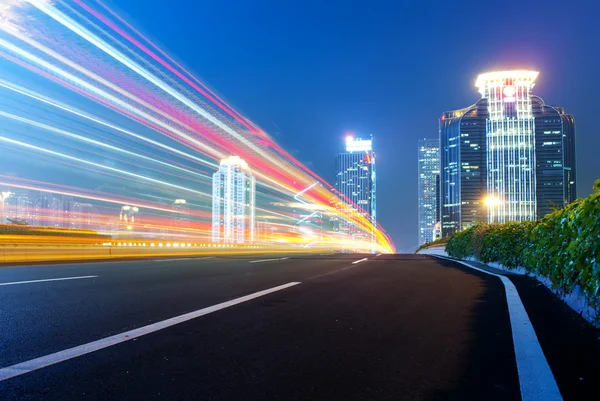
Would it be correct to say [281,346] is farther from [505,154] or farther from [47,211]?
[505,154]

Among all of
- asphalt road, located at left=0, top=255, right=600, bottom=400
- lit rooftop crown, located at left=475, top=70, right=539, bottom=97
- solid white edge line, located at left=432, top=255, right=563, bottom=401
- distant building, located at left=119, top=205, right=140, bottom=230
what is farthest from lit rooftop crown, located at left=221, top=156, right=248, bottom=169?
lit rooftop crown, located at left=475, top=70, right=539, bottom=97

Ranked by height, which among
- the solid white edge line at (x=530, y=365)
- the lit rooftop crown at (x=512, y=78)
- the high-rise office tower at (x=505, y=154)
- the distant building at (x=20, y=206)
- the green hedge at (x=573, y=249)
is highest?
the lit rooftop crown at (x=512, y=78)

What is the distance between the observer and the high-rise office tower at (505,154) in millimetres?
154500

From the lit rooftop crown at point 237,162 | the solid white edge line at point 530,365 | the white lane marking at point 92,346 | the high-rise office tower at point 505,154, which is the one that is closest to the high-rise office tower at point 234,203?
the lit rooftop crown at point 237,162

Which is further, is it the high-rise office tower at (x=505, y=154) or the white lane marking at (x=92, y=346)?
the high-rise office tower at (x=505, y=154)

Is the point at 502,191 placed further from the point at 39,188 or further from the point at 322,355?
the point at 322,355

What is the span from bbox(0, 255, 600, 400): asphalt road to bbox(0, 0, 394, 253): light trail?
76.1ft

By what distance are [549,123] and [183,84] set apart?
168m

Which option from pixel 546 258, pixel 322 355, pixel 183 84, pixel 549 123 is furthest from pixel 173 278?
pixel 549 123

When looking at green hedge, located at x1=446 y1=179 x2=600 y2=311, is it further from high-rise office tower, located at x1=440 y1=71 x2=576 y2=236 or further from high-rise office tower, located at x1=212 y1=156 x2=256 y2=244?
high-rise office tower, located at x1=440 y1=71 x2=576 y2=236

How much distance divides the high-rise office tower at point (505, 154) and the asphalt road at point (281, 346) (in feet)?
496

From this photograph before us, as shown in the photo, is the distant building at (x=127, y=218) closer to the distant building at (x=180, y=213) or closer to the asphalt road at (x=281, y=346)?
the distant building at (x=180, y=213)

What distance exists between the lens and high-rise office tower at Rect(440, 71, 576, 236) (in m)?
154

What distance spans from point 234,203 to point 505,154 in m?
127
